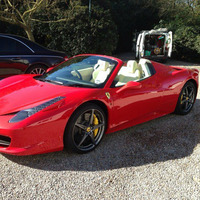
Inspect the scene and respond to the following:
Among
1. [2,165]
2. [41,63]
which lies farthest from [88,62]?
[41,63]

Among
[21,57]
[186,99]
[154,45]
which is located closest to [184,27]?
[154,45]

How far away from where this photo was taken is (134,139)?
11.8 ft

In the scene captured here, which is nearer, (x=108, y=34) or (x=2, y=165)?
(x=2, y=165)

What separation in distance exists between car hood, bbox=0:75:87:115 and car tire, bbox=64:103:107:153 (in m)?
0.29

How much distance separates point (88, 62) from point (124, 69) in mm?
A: 657

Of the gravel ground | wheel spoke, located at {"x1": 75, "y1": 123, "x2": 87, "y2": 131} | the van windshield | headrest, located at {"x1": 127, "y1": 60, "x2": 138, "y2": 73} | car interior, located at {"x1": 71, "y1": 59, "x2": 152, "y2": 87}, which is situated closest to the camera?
the gravel ground

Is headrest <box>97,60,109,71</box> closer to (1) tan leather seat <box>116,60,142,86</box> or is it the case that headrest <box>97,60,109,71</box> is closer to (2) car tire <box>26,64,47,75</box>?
(1) tan leather seat <box>116,60,142,86</box>

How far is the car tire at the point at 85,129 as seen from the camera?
2877 millimetres

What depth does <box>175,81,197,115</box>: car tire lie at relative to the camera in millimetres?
4602

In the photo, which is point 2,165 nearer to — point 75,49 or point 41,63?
point 41,63

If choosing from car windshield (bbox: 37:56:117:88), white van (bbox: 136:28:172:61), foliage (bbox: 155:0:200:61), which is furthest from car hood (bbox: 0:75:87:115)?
foliage (bbox: 155:0:200:61)

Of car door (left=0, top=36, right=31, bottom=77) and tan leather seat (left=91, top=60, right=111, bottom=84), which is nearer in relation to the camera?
tan leather seat (left=91, top=60, right=111, bottom=84)

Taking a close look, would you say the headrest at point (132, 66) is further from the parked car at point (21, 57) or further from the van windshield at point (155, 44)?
the van windshield at point (155, 44)

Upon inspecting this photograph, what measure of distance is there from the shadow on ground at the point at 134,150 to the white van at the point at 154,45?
33.5 feet
